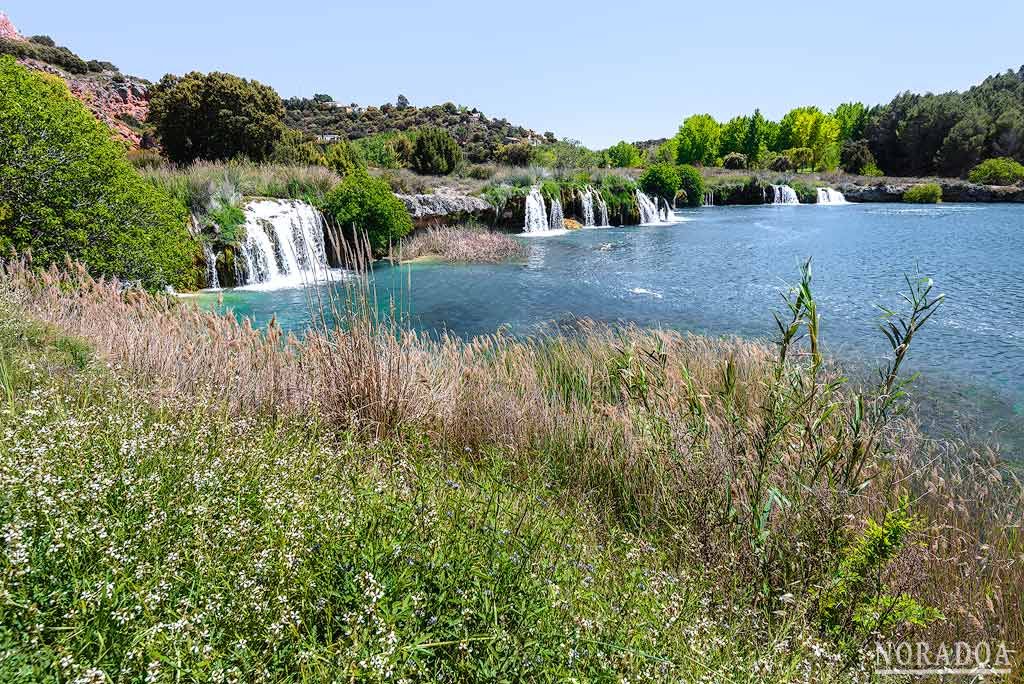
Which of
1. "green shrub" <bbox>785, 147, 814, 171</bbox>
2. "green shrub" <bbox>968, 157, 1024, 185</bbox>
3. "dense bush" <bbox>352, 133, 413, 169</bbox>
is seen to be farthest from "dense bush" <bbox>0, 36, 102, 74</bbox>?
"green shrub" <bbox>968, 157, 1024, 185</bbox>

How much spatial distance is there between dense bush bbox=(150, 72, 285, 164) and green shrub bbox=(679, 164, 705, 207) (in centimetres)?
2463

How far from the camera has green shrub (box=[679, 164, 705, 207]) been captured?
115 ft

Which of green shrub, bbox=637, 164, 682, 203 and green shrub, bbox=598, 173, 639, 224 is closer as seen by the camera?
green shrub, bbox=598, 173, 639, 224

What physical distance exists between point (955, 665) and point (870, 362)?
6049 millimetres

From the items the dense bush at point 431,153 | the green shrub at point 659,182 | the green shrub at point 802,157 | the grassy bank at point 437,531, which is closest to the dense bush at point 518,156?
the dense bush at point 431,153

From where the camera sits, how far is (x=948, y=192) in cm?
3756

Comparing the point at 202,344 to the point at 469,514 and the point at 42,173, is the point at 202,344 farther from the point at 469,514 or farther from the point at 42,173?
the point at 42,173

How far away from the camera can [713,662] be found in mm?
1733

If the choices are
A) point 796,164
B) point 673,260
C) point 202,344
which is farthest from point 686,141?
point 202,344

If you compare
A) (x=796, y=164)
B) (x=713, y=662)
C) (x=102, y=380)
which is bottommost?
(x=713, y=662)

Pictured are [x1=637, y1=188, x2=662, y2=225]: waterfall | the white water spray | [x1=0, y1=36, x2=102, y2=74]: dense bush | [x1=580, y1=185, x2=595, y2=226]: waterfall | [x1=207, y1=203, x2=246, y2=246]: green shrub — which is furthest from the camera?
[x1=0, y1=36, x2=102, y2=74]: dense bush

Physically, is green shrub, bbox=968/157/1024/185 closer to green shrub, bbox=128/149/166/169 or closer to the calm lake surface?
the calm lake surface

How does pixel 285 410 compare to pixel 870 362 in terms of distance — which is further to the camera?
pixel 870 362

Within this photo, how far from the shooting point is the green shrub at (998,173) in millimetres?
37969
